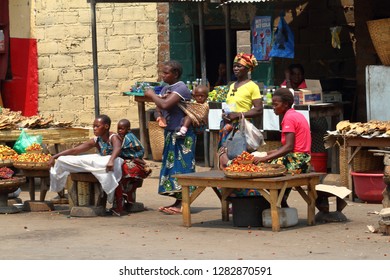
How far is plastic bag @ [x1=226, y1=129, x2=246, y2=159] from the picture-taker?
12094 mm

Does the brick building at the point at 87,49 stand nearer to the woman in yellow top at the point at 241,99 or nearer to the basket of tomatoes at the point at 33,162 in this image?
the basket of tomatoes at the point at 33,162

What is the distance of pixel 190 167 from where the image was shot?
13008 millimetres

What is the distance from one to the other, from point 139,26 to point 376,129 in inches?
243

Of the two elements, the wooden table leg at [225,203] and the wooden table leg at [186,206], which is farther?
the wooden table leg at [225,203]

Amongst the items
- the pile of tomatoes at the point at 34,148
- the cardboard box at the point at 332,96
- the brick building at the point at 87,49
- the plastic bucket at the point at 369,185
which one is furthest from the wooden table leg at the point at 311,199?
the brick building at the point at 87,49

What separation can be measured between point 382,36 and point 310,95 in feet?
4.57

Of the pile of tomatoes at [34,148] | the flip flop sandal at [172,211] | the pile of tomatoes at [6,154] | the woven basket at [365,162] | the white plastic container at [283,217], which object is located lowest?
the flip flop sandal at [172,211]

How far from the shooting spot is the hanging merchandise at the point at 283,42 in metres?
16.9

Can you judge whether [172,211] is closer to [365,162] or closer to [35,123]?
[365,162]

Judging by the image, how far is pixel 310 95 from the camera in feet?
50.9

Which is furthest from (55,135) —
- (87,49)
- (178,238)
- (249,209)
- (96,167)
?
(178,238)

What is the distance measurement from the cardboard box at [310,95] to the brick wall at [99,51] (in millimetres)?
3956

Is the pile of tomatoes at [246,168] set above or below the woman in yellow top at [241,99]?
below
